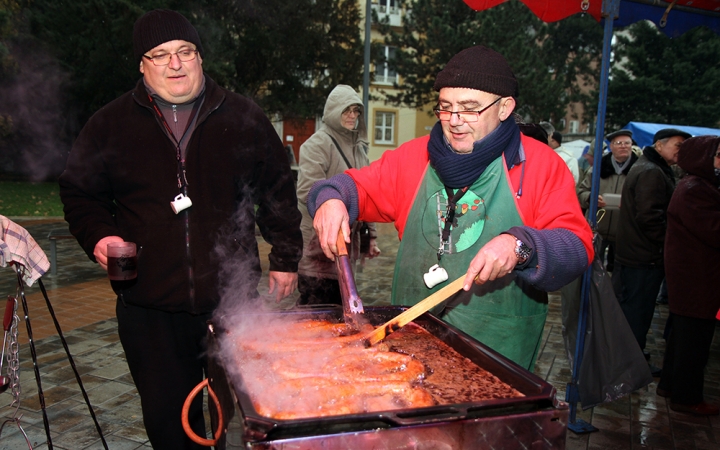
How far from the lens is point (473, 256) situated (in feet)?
7.61


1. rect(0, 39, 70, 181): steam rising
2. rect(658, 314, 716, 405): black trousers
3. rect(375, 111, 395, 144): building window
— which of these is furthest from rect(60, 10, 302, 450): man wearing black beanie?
rect(375, 111, 395, 144): building window

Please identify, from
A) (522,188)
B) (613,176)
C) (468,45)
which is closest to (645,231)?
(613,176)

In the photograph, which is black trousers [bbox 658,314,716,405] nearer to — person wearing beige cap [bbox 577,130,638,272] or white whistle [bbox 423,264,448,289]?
person wearing beige cap [bbox 577,130,638,272]

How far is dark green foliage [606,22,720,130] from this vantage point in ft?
75.8

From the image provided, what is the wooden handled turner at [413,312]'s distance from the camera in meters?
1.94

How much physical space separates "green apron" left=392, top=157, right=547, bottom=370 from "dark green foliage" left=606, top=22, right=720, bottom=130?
80.4ft

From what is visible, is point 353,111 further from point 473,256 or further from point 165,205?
point 473,256

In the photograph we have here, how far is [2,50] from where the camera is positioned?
15148mm

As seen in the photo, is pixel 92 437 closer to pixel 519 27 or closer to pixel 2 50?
pixel 2 50

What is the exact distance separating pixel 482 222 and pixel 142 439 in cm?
253

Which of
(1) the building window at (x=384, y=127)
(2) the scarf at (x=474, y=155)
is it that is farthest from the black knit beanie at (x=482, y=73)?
(1) the building window at (x=384, y=127)

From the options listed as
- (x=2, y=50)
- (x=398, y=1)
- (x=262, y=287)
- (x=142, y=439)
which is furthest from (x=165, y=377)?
(x=398, y=1)

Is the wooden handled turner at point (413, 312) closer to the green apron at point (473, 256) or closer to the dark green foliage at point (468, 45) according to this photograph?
the green apron at point (473, 256)

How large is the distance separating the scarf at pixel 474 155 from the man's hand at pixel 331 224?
442 millimetres
